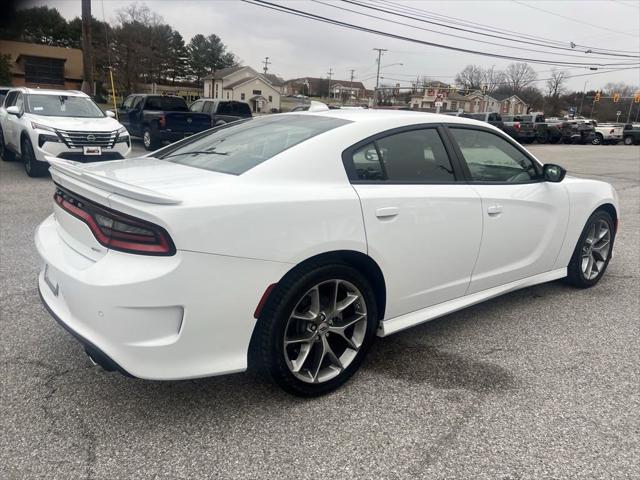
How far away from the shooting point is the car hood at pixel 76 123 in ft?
29.7

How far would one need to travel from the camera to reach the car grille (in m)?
8.91

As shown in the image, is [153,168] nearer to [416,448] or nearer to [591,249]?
[416,448]

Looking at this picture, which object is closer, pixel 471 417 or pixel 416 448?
pixel 416 448

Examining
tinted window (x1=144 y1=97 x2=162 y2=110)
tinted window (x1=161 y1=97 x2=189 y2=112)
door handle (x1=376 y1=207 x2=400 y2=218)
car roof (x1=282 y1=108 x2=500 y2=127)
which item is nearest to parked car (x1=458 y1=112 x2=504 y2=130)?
tinted window (x1=161 y1=97 x2=189 y2=112)

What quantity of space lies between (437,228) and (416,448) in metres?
1.25

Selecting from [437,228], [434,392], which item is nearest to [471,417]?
[434,392]

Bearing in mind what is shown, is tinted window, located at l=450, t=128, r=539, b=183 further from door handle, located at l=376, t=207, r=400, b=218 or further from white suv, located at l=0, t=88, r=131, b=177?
white suv, located at l=0, t=88, r=131, b=177

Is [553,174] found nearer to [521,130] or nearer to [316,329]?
[316,329]

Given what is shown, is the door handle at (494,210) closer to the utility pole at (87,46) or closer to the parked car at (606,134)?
the utility pole at (87,46)

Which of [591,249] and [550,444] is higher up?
[591,249]

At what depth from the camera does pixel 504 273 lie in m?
3.56

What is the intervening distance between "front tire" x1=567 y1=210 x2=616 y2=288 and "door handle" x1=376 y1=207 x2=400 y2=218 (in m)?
2.33

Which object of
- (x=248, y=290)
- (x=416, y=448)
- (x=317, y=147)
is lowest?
(x=416, y=448)

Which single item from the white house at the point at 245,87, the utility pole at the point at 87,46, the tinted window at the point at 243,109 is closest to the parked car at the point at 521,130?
the tinted window at the point at 243,109
